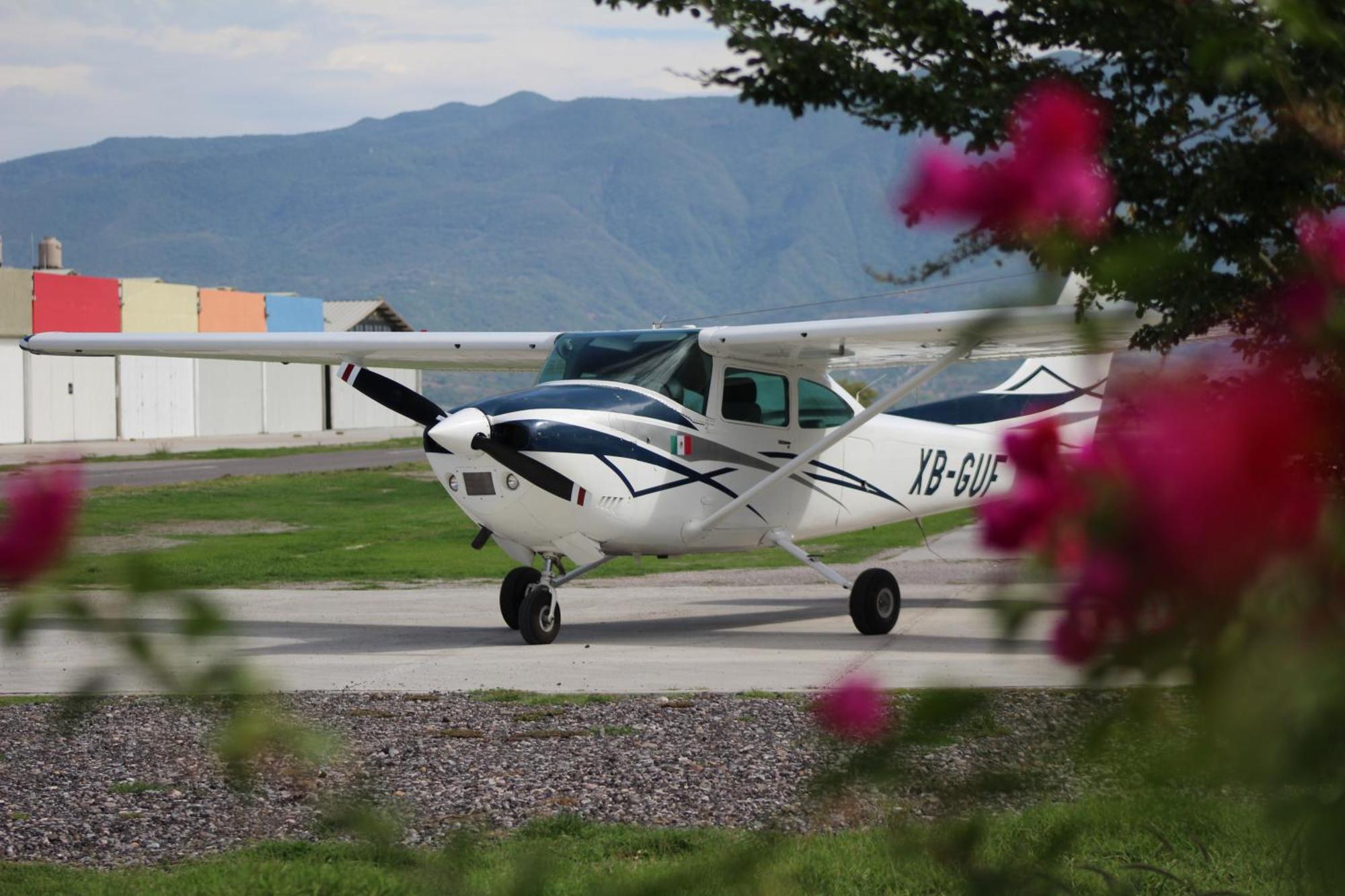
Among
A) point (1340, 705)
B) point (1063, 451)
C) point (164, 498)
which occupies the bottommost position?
point (164, 498)

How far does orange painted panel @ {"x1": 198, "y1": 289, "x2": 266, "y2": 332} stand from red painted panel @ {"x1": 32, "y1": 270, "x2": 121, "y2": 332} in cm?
459

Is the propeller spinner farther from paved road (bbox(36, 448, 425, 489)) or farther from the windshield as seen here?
paved road (bbox(36, 448, 425, 489))

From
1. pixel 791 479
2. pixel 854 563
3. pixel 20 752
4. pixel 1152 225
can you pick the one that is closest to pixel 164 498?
pixel 854 563

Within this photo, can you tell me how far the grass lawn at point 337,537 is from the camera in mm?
16438

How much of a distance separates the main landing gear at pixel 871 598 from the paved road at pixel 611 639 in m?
0.14

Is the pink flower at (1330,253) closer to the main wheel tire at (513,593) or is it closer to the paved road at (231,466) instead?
the main wheel tire at (513,593)

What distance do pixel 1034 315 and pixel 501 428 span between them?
8.90m

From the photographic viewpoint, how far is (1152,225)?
3.79m

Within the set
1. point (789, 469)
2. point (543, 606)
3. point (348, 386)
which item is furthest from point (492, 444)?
point (348, 386)

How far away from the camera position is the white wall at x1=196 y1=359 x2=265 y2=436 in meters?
54.9

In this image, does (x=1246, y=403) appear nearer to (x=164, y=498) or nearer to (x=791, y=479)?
(x=791, y=479)

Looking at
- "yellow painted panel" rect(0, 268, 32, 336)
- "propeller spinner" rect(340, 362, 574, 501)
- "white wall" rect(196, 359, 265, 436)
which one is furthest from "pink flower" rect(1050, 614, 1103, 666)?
"white wall" rect(196, 359, 265, 436)

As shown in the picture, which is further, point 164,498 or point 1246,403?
point 164,498

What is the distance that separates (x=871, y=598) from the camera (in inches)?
444
